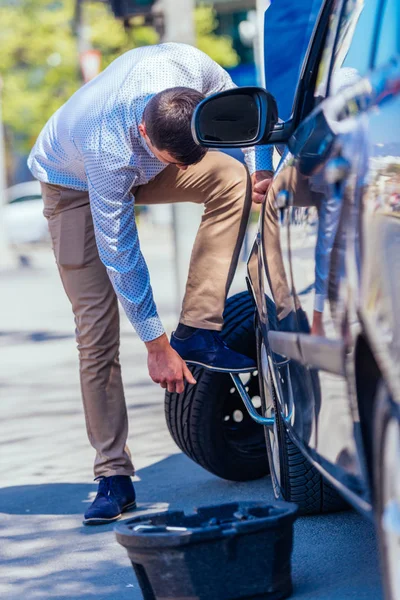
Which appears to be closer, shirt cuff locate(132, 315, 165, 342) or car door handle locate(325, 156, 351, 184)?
car door handle locate(325, 156, 351, 184)

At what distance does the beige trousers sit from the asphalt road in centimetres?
36

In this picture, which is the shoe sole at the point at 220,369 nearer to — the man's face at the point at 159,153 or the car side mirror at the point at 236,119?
the man's face at the point at 159,153

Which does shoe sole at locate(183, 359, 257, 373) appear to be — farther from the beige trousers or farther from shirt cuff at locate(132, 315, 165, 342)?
shirt cuff at locate(132, 315, 165, 342)

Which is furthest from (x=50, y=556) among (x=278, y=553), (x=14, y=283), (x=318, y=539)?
(x=14, y=283)

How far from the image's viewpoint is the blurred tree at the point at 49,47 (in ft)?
114

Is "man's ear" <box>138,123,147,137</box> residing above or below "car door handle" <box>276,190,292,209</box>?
above

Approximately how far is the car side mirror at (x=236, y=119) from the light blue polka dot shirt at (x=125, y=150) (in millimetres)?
639

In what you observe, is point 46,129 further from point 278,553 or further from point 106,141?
point 278,553

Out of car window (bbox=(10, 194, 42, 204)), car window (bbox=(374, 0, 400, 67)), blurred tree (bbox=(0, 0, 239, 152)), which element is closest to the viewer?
car window (bbox=(374, 0, 400, 67))

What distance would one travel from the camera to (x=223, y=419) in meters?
4.75

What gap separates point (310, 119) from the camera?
3.16m

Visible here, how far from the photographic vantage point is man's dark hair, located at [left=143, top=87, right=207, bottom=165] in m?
3.88

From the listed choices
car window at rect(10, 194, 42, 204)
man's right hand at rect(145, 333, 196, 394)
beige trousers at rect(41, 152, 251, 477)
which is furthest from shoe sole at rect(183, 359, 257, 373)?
car window at rect(10, 194, 42, 204)

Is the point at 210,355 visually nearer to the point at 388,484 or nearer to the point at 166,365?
the point at 166,365
